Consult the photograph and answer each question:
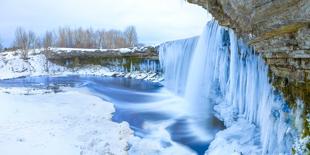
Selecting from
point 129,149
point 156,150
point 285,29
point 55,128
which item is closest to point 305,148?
point 285,29

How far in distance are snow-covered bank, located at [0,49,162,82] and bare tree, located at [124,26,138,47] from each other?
853 inches

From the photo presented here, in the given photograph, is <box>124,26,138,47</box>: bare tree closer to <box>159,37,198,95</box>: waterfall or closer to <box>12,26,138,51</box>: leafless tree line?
<box>12,26,138,51</box>: leafless tree line

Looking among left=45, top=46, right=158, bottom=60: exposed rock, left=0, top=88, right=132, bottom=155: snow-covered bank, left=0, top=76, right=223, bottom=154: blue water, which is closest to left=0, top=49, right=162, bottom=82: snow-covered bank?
left=45, top=46, right=158, bottom=60: exposed rock

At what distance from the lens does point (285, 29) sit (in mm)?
6184

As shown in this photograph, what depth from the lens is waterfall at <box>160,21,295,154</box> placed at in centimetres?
873

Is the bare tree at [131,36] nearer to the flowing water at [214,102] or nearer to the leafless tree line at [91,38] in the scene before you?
the leafless tree line at [91,38]

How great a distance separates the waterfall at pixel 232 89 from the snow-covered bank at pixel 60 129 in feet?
12.6

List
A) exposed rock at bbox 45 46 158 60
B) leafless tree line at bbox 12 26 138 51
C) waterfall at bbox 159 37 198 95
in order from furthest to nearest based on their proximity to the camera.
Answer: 1. leafless tree line at bbox 12 26 138 51
2. exposed rock at bbox 45 46 158 60
3. waterfall at bbox 159 37 198 95

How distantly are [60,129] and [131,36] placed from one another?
5960 centimetres

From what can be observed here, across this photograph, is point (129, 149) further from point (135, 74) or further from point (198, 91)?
point (135, 74)

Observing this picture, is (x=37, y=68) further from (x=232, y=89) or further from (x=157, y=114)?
(x=232, y=89)

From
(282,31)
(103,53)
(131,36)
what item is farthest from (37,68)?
(282,31)

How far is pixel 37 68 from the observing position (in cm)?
4772

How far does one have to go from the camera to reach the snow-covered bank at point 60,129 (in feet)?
33.3
